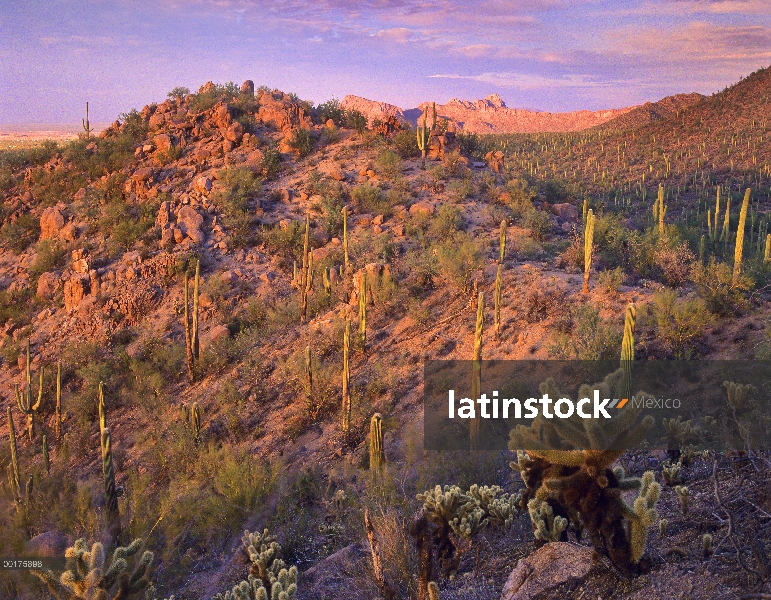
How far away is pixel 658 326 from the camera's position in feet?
37.1

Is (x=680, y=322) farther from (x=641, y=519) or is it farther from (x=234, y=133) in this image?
(x=234, y=133)

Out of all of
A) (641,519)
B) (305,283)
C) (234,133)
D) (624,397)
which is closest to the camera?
(641,519)

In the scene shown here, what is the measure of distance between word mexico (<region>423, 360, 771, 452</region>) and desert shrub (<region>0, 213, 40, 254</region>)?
15818 millimetres

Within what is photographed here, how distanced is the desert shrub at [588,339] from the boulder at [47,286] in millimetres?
14694

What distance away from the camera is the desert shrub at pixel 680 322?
10906 mm

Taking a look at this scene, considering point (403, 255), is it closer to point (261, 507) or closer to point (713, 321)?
point (713, 321)

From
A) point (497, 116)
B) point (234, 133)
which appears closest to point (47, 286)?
point (234, 133)

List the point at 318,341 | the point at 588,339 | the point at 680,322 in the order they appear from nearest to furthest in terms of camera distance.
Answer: the point at 680,322
the point at 588,339
the point at 318,341

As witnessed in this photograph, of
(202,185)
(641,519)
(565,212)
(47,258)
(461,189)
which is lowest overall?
(641,519)

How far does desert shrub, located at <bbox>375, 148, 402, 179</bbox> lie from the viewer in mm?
19797

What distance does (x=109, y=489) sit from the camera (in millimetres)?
A: 6793

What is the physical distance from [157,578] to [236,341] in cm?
779

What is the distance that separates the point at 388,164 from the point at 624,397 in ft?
44.7

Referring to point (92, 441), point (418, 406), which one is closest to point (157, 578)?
point (418, 406)
